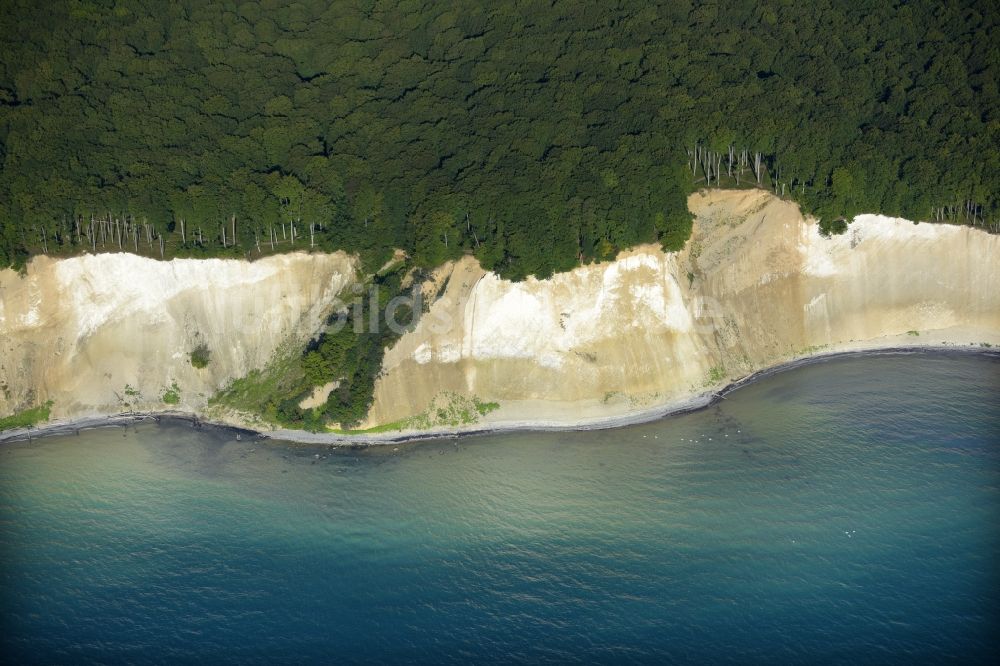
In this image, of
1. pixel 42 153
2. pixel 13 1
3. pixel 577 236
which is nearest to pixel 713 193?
pixel 577 236

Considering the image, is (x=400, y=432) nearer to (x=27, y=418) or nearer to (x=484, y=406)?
(x=484, y=406)

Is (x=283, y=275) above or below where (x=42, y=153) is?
below

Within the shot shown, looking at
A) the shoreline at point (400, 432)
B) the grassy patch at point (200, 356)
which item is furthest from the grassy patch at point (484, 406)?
the grassy patch at point (200, 356)

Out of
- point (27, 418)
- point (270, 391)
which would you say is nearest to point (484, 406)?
point (270, 391)

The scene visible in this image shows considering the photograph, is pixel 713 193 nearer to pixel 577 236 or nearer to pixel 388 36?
pixel 577 236

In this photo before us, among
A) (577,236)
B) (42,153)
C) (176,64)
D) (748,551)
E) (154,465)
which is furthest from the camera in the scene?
(176,64)

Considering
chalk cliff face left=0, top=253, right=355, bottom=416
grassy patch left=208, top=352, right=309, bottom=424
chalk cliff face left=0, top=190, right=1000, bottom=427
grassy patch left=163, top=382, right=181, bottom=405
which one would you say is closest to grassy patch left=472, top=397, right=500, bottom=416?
chalk cliff face left=0, top=190, right=1000, bottom=427
